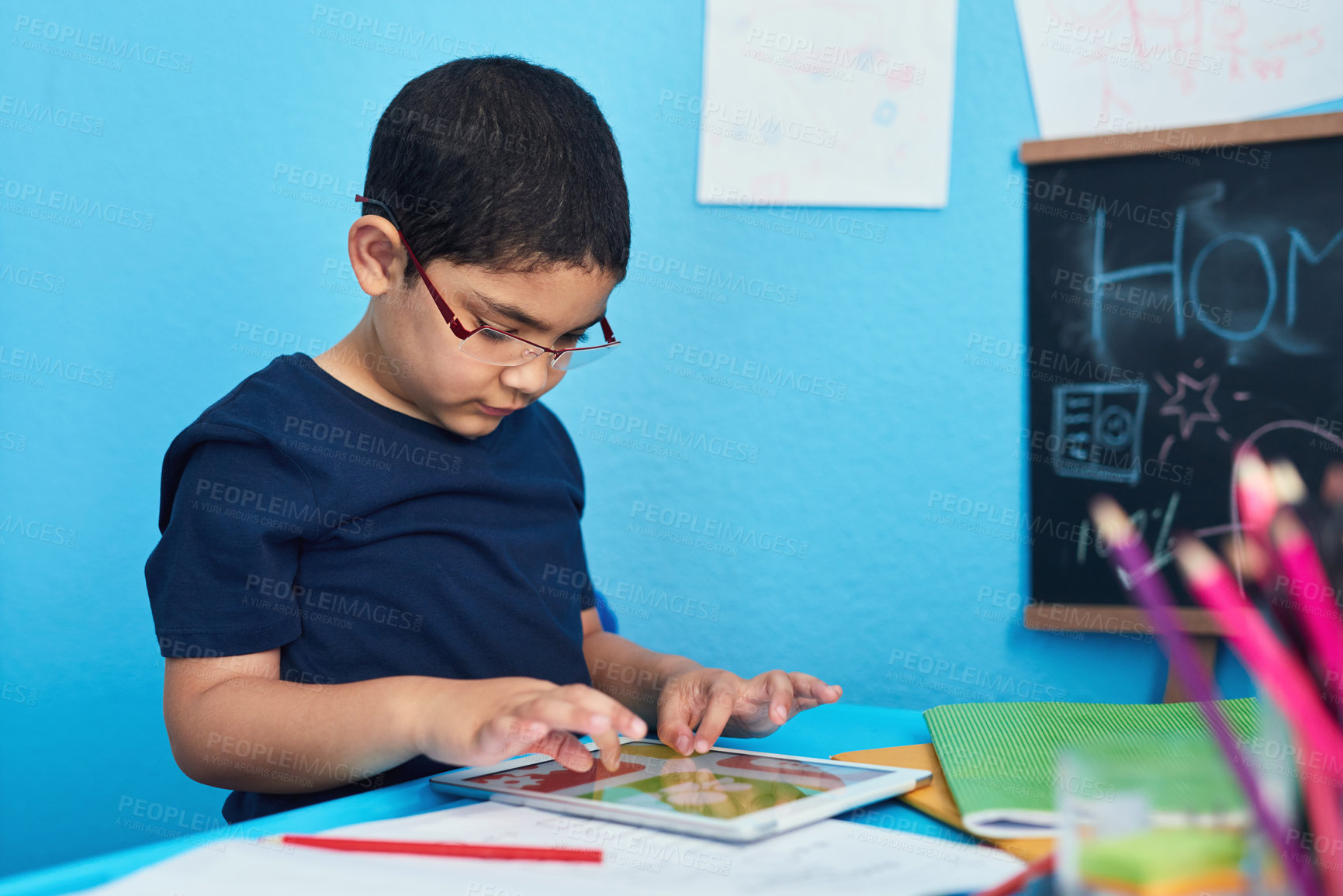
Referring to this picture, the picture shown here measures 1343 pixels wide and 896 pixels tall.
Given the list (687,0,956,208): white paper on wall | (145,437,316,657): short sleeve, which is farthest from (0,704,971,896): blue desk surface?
(687,0,956,208): white paper on wall

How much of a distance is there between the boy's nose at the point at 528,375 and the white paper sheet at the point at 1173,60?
890mm

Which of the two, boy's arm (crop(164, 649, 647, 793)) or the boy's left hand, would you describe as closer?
boy's arm (crop(164, 649, 647, 793))

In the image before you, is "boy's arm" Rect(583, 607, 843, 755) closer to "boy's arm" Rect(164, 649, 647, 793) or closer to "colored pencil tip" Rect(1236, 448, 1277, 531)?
"boy's arm" Rect(164, 649, 647, 793)

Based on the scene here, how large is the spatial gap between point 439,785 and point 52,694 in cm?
102

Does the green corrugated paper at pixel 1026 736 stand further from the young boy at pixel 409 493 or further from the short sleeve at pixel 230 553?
the short sleeve at pixel 230 553

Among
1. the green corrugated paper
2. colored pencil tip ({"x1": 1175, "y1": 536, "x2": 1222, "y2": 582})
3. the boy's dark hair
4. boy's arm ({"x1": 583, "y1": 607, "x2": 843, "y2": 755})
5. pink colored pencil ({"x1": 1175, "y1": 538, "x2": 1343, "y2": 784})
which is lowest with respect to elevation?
boy's arm ({"x1": 583, "y1": 607, "x2": 843, "y2": 755})

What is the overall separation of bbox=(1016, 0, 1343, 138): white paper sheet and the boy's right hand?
110 cm

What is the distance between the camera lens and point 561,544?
2.97 feet

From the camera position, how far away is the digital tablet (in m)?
0.46

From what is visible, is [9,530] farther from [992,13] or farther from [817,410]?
[992,13]

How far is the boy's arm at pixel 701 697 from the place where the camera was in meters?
0.69

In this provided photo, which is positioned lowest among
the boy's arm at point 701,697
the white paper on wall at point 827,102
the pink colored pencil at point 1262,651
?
the boy's arm at point 701,697

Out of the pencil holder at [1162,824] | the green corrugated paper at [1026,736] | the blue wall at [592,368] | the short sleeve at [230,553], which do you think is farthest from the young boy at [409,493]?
the blue wall at [592,368]

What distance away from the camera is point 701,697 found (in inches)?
29.7
